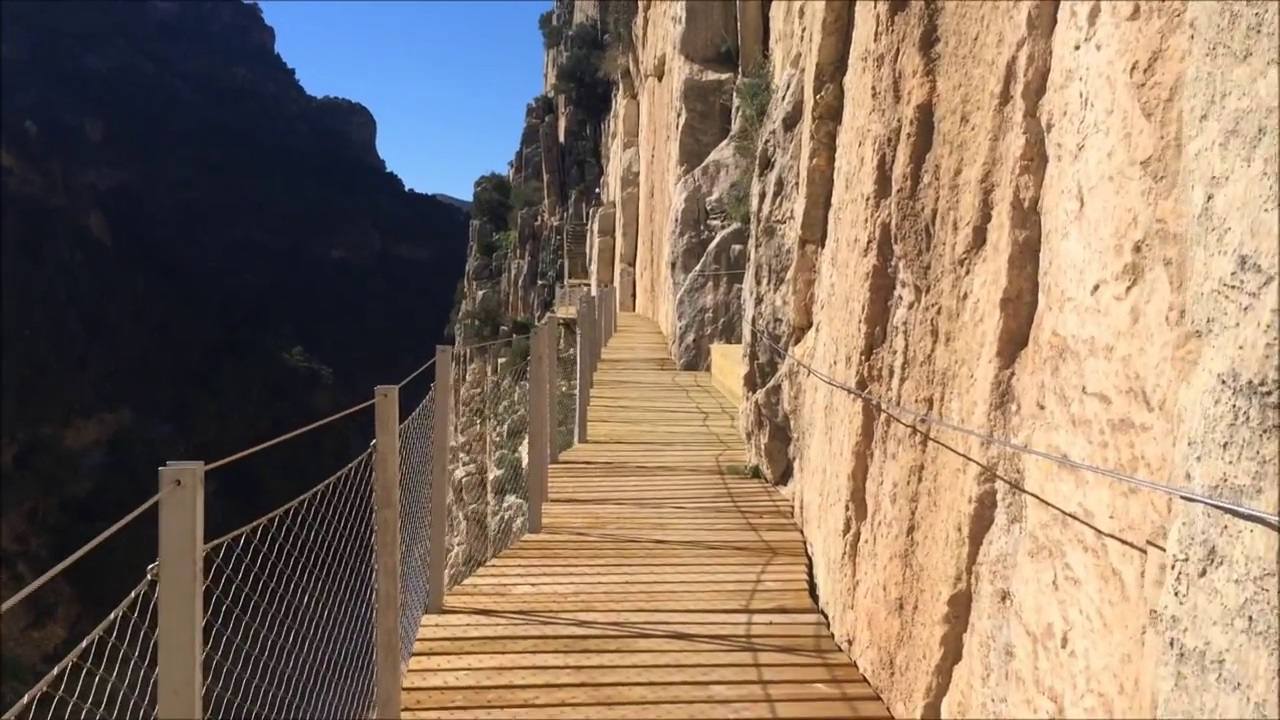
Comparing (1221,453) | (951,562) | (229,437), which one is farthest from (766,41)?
(229,437)

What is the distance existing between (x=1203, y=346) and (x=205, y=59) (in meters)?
78.7

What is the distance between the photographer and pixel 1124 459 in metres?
1.91

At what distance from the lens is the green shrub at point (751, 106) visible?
40.2 feet

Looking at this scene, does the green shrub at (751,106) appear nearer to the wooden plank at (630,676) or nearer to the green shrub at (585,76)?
the wooden plank at (630,676)

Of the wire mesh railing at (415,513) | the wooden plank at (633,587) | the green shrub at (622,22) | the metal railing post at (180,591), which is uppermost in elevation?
the green shrub at (622,22)

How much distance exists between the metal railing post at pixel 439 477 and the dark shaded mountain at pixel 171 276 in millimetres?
26924

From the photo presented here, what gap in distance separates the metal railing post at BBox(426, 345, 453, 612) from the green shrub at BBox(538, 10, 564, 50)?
44.4 m

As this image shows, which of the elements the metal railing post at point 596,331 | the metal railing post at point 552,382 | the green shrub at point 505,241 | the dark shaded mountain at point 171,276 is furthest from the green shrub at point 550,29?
the metal railing post at point 552,382

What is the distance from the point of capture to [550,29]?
1900 inches

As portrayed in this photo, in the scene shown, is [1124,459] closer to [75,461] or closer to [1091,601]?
[1091,601]

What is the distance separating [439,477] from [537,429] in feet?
5.74

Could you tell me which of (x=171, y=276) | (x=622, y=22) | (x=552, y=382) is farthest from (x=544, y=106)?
(x=552, y=382)

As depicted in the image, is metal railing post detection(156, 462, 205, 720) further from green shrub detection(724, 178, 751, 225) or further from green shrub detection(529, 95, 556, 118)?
green shrub detection(529, 95, 556, 118)

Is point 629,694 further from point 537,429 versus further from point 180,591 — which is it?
point 537,429
